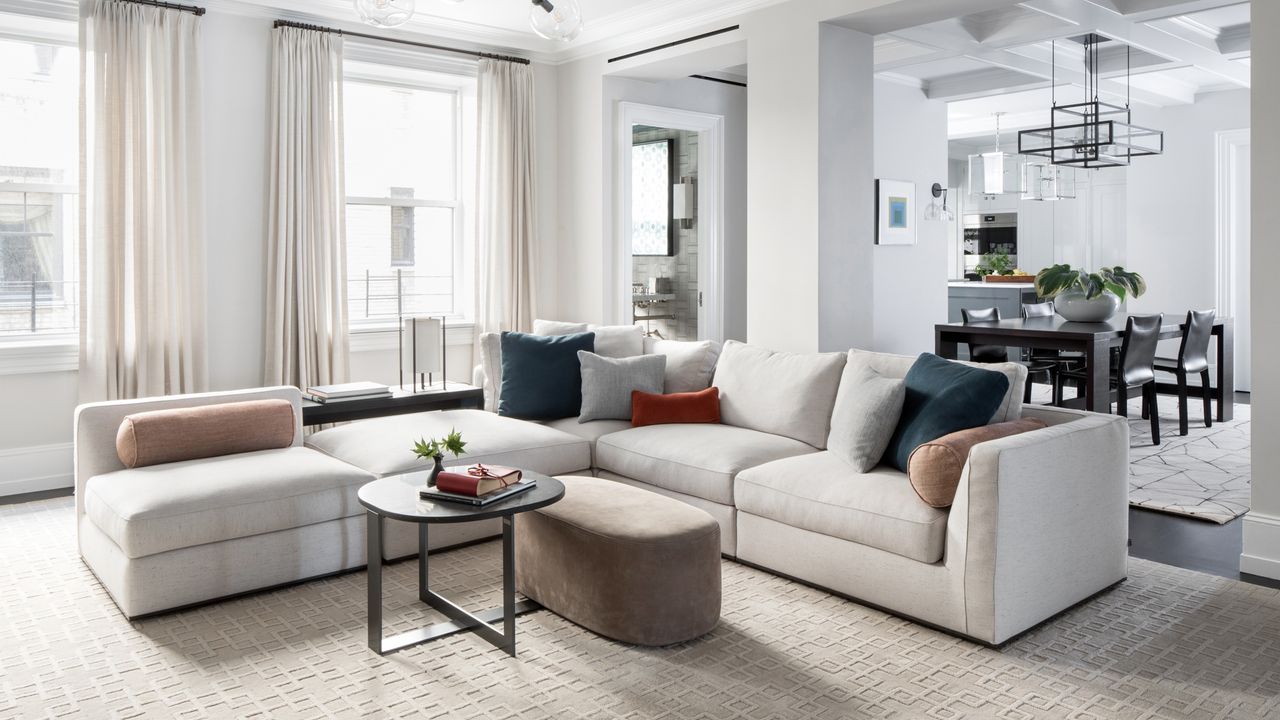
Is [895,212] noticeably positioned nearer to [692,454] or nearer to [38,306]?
[692,454]

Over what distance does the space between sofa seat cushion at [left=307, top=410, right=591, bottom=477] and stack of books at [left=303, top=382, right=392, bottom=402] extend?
0.18 meters

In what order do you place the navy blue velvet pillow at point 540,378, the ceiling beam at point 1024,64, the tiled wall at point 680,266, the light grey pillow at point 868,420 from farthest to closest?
the tiled wall at point 680,266, the ceiling beam at point 1024,64, the navy blue velvet pillow at point 540,378, the light grey pillow at point 868,420

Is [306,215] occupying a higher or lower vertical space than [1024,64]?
lower

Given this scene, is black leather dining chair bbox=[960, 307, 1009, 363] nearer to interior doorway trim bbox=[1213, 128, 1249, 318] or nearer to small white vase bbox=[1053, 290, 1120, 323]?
small white vase bbox=[1053, 290, 1120, 323]

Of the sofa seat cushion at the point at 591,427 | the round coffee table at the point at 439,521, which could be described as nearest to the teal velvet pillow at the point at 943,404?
the round coffee table at the point at 439,521

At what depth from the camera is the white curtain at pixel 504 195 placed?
624cm

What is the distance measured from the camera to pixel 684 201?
7.43 metres

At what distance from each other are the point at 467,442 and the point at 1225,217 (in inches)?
300

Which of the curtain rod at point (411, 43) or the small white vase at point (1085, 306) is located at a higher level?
the curtain rod at point (411, 43)

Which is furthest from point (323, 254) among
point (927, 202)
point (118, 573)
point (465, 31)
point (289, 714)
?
point (927, 202)

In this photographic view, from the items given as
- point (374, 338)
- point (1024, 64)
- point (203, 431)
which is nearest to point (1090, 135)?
point (1024, 64)

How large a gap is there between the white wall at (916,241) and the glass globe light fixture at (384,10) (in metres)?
4.77

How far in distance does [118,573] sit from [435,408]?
1.87m

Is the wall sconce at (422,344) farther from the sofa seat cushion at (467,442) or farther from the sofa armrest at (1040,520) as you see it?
the sofa armrest at (1040,520)
